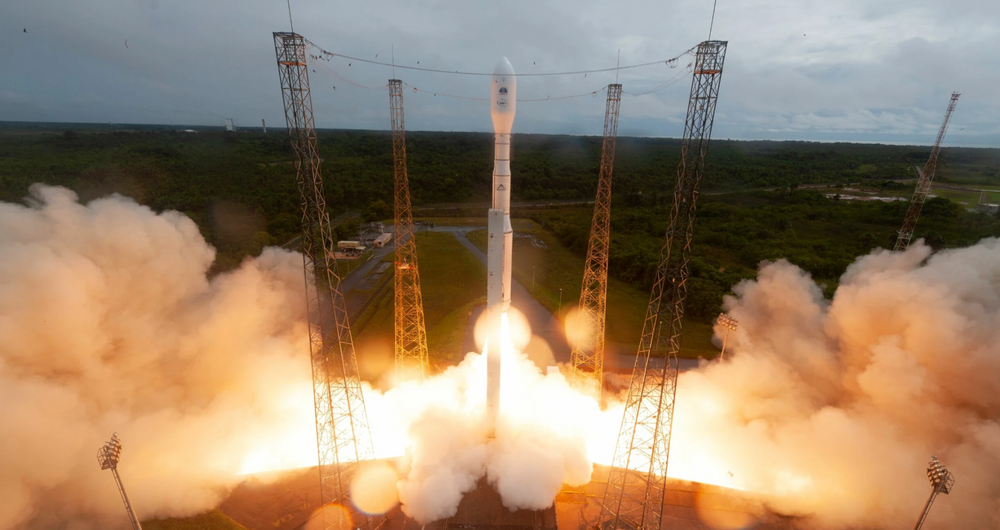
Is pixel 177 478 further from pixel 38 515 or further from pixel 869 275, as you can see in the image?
pixel 869 275

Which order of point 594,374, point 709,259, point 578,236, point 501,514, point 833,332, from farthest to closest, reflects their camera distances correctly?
point 578,236 → point 709,259 → point 833,332 → point 594,374 → point 501,514

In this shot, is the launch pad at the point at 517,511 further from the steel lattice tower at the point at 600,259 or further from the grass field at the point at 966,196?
the grass field at the point at 966,196

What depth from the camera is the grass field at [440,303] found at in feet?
90.5

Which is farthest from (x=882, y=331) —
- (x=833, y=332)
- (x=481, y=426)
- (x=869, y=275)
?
(x=481, y=426)

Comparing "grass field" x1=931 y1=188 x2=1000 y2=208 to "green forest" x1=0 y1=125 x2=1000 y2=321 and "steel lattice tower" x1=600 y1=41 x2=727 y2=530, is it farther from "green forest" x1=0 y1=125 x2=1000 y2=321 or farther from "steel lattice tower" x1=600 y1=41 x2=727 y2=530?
"steel lattice tower" x1=600 y1=41 x2=727 y2=530

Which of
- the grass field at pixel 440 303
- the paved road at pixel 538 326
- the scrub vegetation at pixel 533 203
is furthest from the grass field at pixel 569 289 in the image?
the grass field at pixel 440 303

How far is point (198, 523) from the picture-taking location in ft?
49.9

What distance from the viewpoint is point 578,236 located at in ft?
157

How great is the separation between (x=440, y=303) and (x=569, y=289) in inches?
417

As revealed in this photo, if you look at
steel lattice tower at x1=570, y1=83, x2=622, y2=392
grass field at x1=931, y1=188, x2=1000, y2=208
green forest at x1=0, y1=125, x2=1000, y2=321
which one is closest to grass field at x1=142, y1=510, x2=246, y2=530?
steel lattice tower at x1=570, y1=83, x2=622, y2=392

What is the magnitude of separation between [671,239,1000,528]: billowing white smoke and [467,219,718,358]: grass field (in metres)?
6.80

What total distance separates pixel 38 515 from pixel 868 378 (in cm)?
3012

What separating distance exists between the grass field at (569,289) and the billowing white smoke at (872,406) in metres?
6.80

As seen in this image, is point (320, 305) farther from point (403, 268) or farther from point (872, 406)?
point (872, 406)
